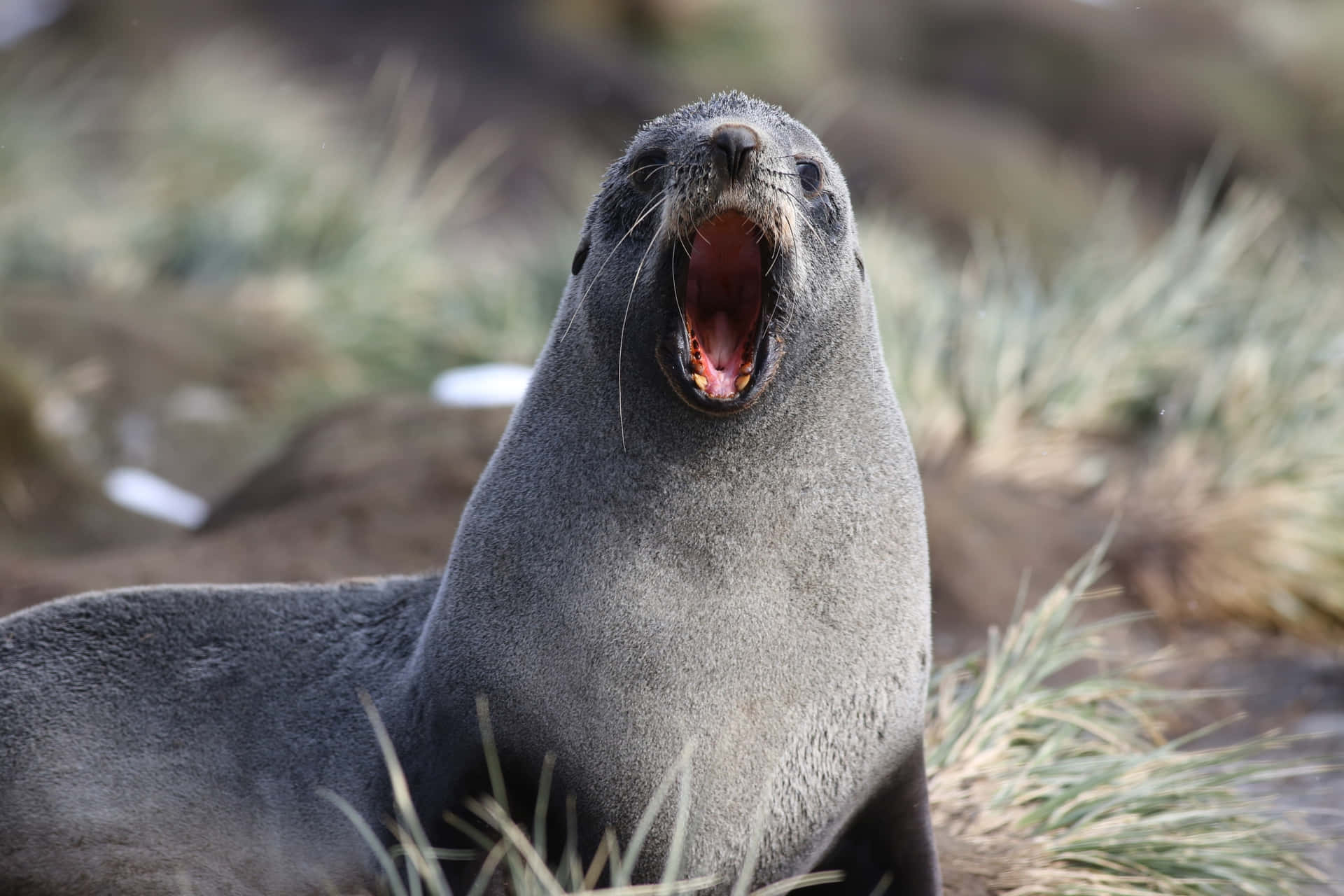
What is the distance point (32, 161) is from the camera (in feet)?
37.9

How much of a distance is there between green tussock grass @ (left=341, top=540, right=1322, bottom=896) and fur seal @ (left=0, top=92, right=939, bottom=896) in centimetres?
36

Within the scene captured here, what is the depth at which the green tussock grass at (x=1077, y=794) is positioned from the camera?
11.1 feet

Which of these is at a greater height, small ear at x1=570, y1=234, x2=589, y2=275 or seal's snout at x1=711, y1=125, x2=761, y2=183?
seal's snout at x1=711, y1=125, x2=761, y2=183

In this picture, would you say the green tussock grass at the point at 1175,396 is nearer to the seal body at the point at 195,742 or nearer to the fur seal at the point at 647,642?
the fur seal at the point at 647,642

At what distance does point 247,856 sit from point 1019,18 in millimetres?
24956

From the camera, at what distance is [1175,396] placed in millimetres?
7648

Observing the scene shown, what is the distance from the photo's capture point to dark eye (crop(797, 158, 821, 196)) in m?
2.72

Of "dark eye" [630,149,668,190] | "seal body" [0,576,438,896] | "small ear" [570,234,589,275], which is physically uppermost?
"dark eye" [630,149,668,190]

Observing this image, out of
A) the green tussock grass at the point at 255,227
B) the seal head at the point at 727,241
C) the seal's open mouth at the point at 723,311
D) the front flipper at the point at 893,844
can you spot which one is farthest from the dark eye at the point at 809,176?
the green tussock grass at the point at 255,227

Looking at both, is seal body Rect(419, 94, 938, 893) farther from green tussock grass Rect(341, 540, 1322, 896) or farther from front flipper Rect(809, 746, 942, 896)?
green tussock grass Rect(341, 540, 1322, 896)

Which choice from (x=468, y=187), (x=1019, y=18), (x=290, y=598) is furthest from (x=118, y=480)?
(x=1019, y=18)

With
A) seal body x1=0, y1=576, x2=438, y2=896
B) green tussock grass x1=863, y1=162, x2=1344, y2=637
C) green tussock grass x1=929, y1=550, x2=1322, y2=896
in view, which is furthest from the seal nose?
green tussock grass x1=863, y1=162, x2=1344, y2=637

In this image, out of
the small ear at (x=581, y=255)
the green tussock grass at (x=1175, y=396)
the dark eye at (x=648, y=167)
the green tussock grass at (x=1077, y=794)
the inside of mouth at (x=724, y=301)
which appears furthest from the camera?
the green tussock grass at (x=1175, y=396)

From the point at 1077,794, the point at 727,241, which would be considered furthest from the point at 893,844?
the point at 727,241
